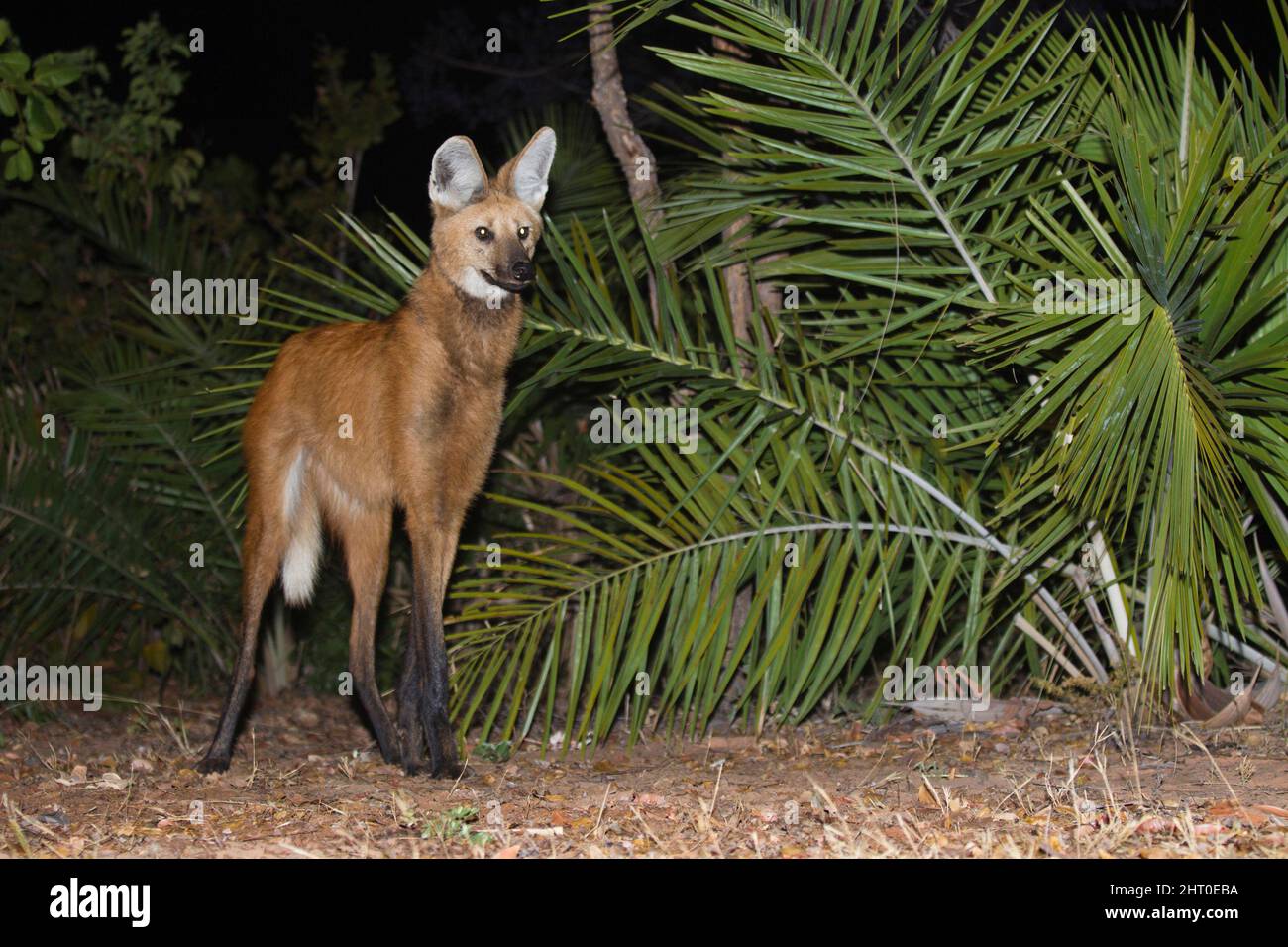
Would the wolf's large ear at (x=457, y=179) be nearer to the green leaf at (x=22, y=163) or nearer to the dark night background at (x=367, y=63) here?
the green leaf at (x=22, y=163)

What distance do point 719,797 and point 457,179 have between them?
2.08 meters

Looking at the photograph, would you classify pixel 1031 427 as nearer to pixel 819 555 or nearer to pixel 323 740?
pixel 819 555

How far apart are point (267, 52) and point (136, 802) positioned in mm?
8213

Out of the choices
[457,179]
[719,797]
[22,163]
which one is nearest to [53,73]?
[22,163]

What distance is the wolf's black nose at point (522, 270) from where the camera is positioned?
3996 mm

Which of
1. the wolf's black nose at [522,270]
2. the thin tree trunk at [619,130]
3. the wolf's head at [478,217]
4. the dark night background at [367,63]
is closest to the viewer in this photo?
the wolf's black nose at [522,270]

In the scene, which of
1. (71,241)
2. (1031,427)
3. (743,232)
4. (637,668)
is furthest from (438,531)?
(71,241)

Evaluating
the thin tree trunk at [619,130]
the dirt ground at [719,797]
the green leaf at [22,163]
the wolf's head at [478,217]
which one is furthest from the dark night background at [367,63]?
the dirt ground at [719,797]

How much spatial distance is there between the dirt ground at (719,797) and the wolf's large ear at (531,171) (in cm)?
188

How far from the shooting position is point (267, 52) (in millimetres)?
10523

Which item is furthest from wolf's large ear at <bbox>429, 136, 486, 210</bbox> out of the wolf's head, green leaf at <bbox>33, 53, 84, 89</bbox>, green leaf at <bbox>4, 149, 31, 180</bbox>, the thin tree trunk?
green leaf at <bbox>4, 149, 31, 180</bbox>

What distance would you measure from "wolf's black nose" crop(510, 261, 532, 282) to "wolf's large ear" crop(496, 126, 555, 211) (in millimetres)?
394

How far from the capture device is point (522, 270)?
13.1 ft

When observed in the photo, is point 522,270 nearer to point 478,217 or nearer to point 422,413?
point 478,217
